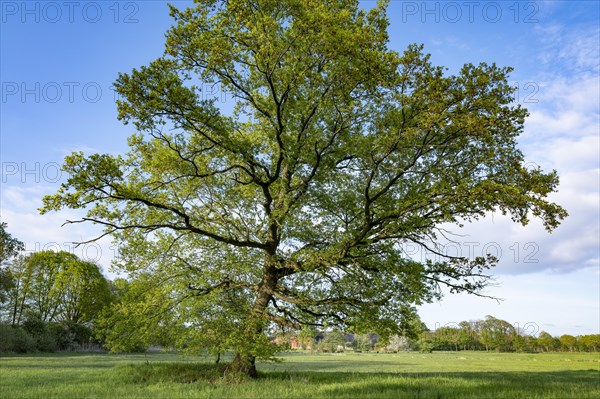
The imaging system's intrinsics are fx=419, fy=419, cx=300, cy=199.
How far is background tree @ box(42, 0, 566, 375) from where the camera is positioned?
13.6m

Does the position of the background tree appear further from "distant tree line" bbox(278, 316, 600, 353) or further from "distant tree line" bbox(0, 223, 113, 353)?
"distant tree line" bbox(278, 316, 600, 353)

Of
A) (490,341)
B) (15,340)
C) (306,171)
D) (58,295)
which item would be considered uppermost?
(306,171)

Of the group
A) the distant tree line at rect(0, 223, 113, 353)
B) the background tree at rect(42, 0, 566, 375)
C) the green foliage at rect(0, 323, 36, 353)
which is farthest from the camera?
the distant tree line at rect(0, 223, 113, 353)

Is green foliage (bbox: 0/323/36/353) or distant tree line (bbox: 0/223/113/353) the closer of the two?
green foliage (bbox: 0/323/36/353)

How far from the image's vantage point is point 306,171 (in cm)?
1886

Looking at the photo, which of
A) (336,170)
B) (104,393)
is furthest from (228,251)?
(104,393)

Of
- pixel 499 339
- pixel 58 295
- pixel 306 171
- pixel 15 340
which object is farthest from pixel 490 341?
pixel 306 171

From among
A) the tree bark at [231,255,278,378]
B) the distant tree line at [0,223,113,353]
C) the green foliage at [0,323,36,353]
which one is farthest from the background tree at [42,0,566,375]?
the distant tree line at [0,223,113,353]

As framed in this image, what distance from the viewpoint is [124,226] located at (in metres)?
16.8

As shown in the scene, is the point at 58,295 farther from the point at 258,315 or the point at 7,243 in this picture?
the point at 258,315

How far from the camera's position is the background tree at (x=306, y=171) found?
13.6 metres

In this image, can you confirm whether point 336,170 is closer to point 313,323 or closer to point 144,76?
point 313,323

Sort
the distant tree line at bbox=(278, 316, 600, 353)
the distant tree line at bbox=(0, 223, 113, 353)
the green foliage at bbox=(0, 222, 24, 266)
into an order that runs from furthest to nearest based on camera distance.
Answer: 1. the distant tree line at bbox=(278, 316, 600, 353)
2. the distant tree line at bbox=(0, 223, 113, 353)
3. the green foliage at bbox=(0, 222, 24, 266)

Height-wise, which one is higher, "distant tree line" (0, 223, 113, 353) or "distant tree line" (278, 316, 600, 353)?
"distant tree line" (0, 223, 113, 353)
